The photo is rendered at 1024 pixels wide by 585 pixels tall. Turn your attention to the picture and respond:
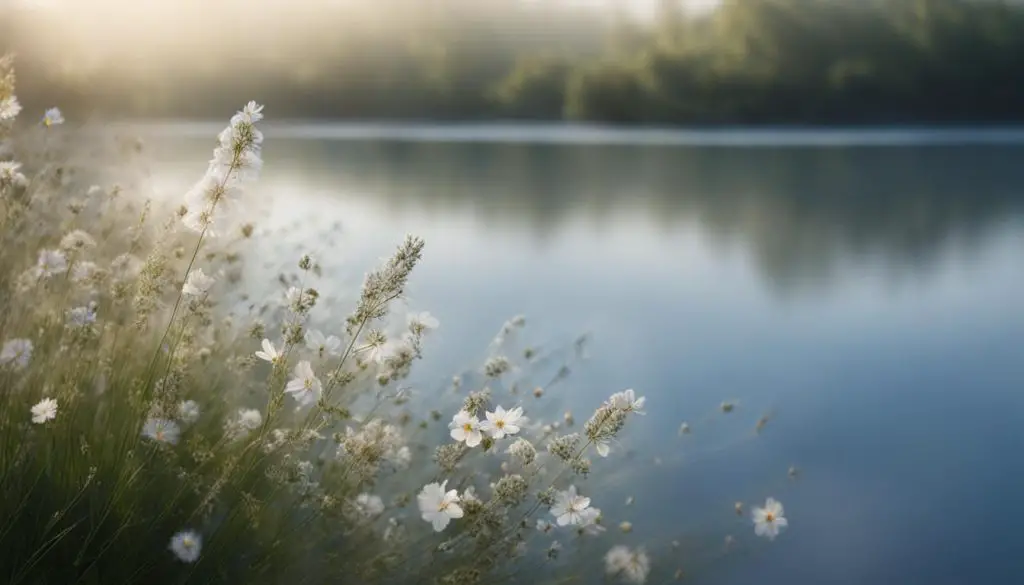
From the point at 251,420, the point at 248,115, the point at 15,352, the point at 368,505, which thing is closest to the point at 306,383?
the point at 248,115

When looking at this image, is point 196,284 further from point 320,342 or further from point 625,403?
point 625,403

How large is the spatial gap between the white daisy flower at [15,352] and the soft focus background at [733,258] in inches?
81.3

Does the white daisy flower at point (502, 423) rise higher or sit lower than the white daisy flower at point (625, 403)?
lower

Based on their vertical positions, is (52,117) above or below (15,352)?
above

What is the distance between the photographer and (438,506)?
2461mm

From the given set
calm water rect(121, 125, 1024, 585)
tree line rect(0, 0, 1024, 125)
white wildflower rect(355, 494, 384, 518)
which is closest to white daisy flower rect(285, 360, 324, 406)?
white wildflower rect(355, 494, 384, 518)

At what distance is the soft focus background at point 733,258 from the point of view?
4875mm

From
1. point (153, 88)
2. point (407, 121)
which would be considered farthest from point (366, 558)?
point (407, 121)

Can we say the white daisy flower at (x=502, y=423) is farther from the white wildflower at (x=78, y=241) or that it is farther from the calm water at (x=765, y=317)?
the calm water at (x=765, y=317)

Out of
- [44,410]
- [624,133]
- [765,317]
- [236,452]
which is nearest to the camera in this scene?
[44,410]

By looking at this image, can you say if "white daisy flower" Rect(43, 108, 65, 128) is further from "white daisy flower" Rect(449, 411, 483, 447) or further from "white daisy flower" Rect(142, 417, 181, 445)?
"white daisy flower" Rect(449, 411, 483, 447)

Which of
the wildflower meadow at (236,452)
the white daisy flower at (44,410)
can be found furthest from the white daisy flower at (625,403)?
the white daisy flower at (44,410)

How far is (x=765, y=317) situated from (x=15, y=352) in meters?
6.89

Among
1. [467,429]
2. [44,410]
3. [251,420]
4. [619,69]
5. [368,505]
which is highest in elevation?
[619,69]
